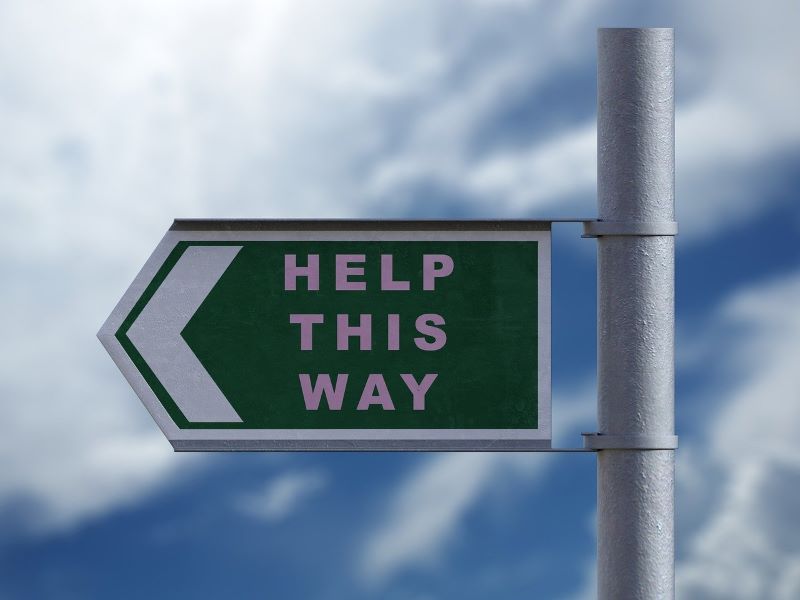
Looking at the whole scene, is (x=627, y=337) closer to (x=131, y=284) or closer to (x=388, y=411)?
(x=388, y=411)

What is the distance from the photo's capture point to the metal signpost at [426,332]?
14.8 feet

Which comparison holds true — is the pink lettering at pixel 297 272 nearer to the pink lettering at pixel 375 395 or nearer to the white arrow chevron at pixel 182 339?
the white arrow chevron at pixel 182 339

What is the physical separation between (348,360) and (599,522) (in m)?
1.17

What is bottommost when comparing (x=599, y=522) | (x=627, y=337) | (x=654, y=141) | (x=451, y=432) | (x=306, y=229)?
(x=599, y=522)

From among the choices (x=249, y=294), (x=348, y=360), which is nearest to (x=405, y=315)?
(x=348, y=360)

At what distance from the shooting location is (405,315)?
4.59 m

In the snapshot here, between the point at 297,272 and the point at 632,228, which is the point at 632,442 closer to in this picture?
the point at 632,228

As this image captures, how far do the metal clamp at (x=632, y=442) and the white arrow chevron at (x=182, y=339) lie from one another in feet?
4.62

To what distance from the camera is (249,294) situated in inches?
182

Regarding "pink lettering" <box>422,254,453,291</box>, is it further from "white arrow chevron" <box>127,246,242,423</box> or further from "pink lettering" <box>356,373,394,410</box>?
"white arrow chevron" <box>127,246,242,423</box>

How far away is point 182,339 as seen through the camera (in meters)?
4.60

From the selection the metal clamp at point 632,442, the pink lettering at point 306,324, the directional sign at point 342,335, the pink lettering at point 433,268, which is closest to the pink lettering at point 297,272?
the directional sign at point 342,335

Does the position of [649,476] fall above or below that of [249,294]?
below

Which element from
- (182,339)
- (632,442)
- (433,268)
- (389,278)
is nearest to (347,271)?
(389,278)
